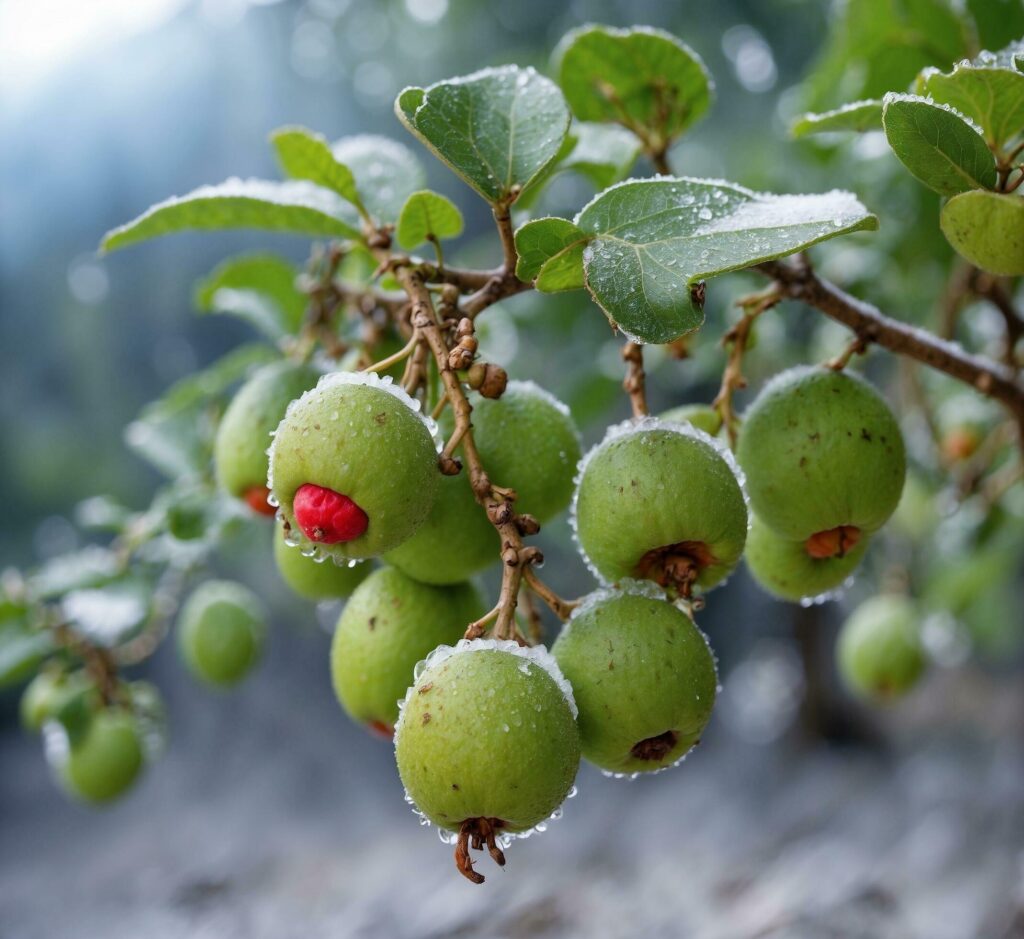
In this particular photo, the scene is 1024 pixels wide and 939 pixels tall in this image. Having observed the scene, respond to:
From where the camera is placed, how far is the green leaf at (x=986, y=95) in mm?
715

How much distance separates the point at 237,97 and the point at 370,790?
2657 millimetres

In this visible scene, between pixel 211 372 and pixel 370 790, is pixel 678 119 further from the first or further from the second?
pixel 370 790

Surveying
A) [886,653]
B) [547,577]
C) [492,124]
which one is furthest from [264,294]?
[547,577]

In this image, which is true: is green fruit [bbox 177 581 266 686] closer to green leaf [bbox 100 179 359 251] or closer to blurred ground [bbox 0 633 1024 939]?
green leaf [bbox 100 179 359 251]

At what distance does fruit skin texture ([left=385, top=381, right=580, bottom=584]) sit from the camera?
31.4 inches

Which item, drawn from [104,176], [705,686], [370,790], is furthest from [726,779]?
[104,176]

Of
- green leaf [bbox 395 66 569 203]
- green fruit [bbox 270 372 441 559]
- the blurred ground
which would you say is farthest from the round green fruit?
the blurred ground

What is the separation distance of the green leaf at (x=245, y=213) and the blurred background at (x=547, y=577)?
30.4 inches

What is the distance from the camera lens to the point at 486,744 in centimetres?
64

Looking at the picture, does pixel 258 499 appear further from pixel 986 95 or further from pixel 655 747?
pixel 986 95

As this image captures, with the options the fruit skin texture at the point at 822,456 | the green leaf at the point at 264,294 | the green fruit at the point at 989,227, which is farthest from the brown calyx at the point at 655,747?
the green leaf at the point at 264,294

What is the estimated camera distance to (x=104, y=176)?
3498 millimetres

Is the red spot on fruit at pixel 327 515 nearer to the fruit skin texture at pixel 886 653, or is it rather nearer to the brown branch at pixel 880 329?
the brown branch at pixel 880 329

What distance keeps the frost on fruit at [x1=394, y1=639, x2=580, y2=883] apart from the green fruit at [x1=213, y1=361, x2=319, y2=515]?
0.40 m
